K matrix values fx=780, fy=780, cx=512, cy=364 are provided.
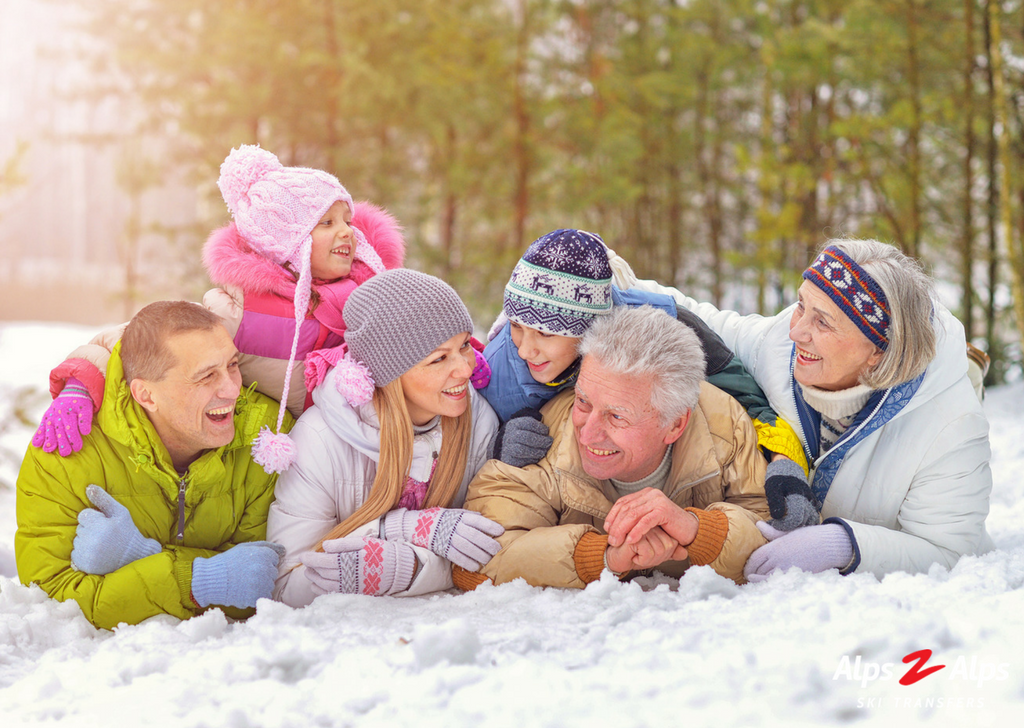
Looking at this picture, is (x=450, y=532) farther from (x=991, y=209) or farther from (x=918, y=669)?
(x=991, y=209)

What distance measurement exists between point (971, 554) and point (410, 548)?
2.01 meters

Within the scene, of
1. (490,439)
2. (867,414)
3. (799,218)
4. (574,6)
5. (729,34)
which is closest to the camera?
(867,414)

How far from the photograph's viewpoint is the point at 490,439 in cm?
314

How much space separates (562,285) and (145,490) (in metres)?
1.67

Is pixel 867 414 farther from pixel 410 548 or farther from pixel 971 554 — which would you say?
pixel 410 548

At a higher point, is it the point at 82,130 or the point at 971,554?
the point at 82,130

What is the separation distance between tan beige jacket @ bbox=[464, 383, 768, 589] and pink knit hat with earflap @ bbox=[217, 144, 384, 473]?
105 cm

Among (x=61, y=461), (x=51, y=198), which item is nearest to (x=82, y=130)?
(x=51, y=198)

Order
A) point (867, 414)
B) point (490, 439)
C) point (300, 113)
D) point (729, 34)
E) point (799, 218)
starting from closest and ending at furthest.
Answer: point (867, 414)
point (490, 439)
point (799, 218)
point (300, 113)
point (729, 34)

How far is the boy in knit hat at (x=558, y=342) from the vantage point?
292 cm

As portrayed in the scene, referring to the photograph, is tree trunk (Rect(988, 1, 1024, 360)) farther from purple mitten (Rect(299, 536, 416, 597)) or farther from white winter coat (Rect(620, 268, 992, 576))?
purple mitten (Rect(299, 536, 416, 597))

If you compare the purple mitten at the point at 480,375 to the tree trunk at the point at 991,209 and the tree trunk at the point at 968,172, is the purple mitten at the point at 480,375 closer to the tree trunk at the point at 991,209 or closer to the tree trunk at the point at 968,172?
the tree trunk at the point at 968,172

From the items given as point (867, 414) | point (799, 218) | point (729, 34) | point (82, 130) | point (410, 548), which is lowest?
point (410, 548)

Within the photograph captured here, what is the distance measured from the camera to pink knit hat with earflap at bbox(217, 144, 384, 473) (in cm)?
323
